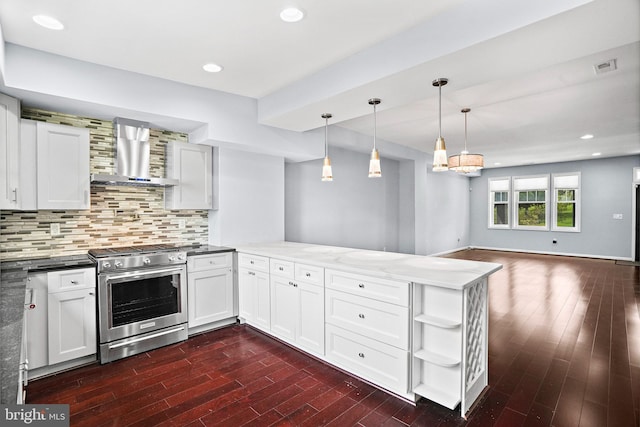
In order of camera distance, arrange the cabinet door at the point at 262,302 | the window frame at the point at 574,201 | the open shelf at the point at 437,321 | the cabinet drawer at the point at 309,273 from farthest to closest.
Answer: the window frame at the point at 574,201, the cabinet door at the point at 262,302, the cabinet drawer at the point at 309,273, the open shelf at the point at 437,321

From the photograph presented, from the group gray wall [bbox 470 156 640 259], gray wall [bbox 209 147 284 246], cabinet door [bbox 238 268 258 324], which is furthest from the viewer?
gray wall [bbox 470 156 640 259]

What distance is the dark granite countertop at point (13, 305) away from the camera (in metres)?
1.04

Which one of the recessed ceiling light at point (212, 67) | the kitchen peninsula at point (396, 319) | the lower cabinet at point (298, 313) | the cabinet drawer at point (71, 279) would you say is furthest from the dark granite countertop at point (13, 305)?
the recessed ceiling light at point (212, 67)

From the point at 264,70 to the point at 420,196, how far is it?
520 cm

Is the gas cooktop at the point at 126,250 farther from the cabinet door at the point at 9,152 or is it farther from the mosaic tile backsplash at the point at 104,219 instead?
the cabinet door at the point at 9,152

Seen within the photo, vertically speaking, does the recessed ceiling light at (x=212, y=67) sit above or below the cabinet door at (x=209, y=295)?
above

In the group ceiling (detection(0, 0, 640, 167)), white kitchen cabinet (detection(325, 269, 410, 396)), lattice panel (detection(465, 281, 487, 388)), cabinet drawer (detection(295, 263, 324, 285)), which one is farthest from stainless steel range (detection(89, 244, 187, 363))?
lattice panel (detection(465, 281, 487, 388))

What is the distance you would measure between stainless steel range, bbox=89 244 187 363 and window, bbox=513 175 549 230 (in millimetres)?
9708

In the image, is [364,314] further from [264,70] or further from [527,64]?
[264,70]

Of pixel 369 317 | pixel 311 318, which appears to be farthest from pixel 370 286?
pixel 311 318

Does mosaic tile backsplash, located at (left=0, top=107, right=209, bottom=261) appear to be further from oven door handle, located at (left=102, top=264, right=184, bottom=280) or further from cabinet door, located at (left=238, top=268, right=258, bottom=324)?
cabinet door, located at (left=238, top=268, right=258, bottom=324)

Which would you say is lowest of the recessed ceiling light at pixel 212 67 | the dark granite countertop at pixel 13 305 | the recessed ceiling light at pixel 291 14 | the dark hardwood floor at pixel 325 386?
the dark hardwood floor at pixel 325 386

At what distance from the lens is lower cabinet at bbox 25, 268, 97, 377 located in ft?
8.72

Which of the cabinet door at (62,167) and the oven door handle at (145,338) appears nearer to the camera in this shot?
the cabinet door at (62,167)
